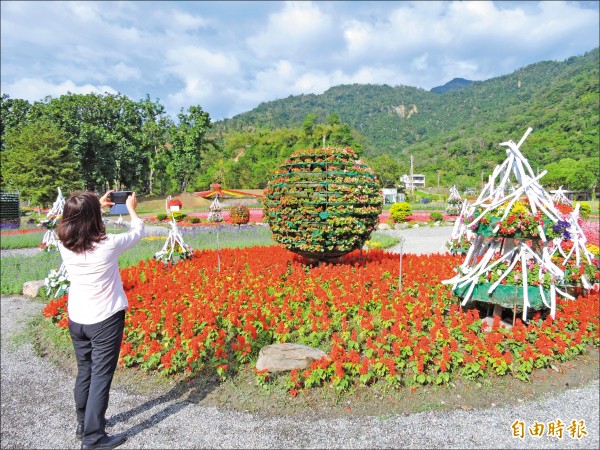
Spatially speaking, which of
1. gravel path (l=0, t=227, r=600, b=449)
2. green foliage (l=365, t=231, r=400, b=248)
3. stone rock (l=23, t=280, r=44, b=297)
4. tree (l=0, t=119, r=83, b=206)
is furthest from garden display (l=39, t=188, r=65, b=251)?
tree (l=0, t=119, r=83, b=206)

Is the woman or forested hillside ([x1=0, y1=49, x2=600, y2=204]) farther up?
forested hillside ([x1=0, y1=49, x2=600, y2=204])

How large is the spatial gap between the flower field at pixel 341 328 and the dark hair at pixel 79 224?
60.1 inches

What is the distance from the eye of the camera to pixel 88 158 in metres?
40.0

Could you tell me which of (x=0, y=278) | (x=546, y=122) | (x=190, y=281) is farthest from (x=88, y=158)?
(x=546, y=122)

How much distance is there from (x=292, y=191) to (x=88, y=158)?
4063cm

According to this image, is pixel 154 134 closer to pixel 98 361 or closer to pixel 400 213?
pixel 400 213

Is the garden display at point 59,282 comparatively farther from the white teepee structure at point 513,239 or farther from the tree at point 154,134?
the tree at point 154,134

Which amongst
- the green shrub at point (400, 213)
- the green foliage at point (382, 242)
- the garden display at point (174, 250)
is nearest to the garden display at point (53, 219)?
the garden display at point (174, 250)

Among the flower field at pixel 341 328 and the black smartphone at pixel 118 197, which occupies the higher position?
the black smartphone at pixel 118 197

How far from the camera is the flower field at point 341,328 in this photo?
11.8 ft

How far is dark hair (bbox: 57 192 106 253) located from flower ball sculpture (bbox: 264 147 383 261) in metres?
3.75

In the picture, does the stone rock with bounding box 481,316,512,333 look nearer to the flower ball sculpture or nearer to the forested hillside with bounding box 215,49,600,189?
the flower ball sculpture

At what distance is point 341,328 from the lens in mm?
4527

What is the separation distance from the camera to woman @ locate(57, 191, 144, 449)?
108 inches
